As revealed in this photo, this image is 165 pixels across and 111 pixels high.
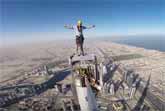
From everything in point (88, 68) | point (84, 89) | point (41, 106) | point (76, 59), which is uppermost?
point (76, 59)

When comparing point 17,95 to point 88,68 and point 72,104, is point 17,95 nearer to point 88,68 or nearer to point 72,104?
point 72,104

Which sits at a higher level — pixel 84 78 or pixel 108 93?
pixel 84 78

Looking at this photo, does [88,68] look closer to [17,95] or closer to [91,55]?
[91,55]

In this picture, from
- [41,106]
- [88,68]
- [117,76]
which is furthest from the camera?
[117,76]

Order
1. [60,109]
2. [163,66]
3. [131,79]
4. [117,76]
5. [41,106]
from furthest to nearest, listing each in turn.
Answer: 1. [163,66]
2. [117,76]
3. [131,79]
4. [41,106]
5. [60,109]

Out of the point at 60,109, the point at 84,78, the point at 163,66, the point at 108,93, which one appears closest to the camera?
the point at 84,78

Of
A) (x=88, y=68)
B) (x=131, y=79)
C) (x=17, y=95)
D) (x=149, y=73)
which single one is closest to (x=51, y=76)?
(x=17, y=95)

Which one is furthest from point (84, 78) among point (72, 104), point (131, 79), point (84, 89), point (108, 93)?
point (131, 79)

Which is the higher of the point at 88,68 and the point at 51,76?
the point at 88,68

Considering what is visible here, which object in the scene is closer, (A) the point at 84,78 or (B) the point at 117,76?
(A) the point at 84,78
